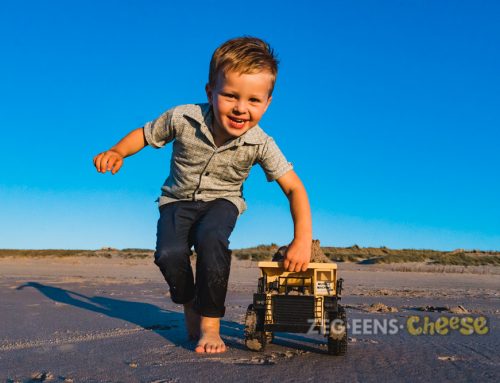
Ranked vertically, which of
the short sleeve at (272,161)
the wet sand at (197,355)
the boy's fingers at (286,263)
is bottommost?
the wet sand at (197,355)

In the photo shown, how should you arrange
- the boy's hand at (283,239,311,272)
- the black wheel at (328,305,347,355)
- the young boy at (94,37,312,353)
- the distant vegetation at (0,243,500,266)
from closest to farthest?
1. the black wheel at (328,305,347,355)
2. the boy's hand at (283,239,311,272)
3. the young boy at (94,37,312,353)
4. the distant vegetation at (0,243,500,266)

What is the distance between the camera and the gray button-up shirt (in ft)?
10.8

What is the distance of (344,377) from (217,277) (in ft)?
3.53

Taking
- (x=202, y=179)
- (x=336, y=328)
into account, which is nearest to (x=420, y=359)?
(x=336, y=328)

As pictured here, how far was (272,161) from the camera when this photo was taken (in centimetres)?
331

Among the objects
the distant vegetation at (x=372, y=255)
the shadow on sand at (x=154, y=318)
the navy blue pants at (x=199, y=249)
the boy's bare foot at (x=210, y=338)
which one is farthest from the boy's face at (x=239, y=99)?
the distant vegetation at (x=372, y=255)

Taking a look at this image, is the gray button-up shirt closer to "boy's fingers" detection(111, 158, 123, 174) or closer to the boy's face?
the boy's face

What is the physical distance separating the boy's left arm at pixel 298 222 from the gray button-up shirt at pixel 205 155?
8 cm

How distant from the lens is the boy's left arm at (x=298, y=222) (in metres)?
2.91

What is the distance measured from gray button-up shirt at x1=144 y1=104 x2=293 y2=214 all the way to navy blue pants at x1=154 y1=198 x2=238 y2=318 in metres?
0.09

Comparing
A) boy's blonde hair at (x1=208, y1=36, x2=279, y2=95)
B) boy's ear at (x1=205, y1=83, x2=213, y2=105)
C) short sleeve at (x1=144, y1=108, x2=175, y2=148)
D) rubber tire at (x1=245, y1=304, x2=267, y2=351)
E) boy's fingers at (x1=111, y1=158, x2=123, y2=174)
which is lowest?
rubber tire at (x1=245, y1=304, x2=267, y2=351)

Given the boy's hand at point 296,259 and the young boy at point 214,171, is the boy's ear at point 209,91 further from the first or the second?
the boy's hand at point 296,259

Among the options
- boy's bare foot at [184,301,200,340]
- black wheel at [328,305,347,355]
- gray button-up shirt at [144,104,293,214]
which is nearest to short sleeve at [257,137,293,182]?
gray button-up shirt at [144,104,293,214]

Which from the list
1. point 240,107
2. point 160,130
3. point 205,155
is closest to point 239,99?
point 240,107
